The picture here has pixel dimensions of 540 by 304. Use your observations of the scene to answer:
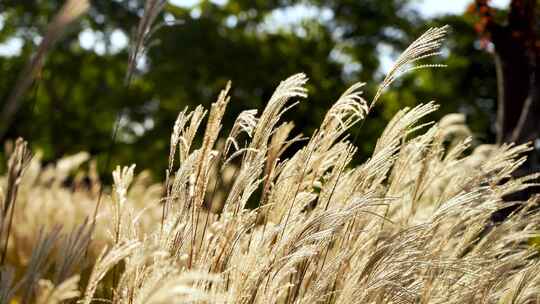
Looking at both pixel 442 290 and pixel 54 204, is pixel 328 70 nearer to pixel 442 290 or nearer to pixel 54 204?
pixel 54 204

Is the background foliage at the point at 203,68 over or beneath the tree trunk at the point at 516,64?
over

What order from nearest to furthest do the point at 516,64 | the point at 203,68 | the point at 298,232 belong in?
the point at 298,232, the point at 516,64, the point at 203,68

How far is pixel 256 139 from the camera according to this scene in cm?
218

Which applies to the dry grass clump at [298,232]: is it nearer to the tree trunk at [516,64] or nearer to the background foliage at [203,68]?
the tree trunk at [516,64]

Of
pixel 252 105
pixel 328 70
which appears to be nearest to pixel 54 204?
pixel 252 105

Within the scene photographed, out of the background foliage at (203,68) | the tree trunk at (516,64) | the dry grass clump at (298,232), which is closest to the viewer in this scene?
the dry grass clump at (298,232)

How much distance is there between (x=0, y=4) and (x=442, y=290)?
1632cm

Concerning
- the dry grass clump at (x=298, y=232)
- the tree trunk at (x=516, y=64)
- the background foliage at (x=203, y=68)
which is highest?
the background foliage at (x=203, y=68)

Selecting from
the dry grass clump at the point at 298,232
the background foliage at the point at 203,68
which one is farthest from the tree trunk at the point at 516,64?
the background foliage at the point at 203,68

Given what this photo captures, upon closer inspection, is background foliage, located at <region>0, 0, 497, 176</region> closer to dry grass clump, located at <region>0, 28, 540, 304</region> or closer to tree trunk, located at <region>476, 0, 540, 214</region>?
tree trunk, located at <region>476, 0, 540, 214</region>

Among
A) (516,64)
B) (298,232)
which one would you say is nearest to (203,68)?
(516,64)

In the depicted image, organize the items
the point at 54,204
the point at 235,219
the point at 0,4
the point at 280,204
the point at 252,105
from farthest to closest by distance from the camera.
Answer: the point at 0,4 < the point at 252,105 < the point at 54,204 < the point at 280,204 < the point at 235,219

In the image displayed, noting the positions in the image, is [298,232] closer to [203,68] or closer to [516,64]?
[516,64]

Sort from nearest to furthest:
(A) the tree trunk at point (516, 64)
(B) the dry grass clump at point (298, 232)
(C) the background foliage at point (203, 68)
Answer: (B) the dry grass clump at point (298, 232)
(A) the tree trunk at point (516, 64)
(C) the background foliage at point (203, 68)
